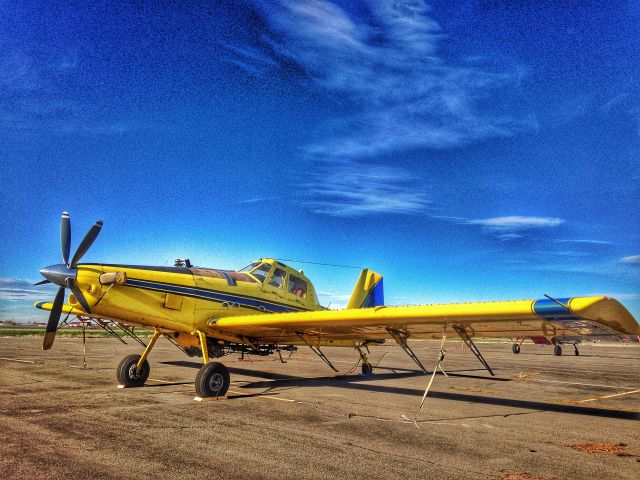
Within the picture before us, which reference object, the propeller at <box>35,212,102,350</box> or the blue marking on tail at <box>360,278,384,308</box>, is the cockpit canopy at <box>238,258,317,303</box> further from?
the propeller at <box>35,212,102,350</box>

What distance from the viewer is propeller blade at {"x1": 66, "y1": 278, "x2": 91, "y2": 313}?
1057 centimetres

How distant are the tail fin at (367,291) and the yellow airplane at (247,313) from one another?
3.46 meters

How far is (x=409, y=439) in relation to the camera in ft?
22.5

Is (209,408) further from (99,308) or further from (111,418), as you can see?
(99,308)

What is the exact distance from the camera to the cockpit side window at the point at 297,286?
1471 cm

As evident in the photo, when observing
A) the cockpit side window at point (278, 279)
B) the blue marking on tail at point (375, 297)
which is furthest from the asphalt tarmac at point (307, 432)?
the blue marking on tail at point (375, 297)

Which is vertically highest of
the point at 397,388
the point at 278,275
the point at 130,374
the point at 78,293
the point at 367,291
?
the point at 278,275

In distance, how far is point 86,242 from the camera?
11.1 m

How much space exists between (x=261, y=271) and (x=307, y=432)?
738 centimetres

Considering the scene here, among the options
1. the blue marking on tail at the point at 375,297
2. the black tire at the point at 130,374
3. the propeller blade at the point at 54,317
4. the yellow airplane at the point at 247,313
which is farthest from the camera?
the blue marking on tail at the point at 375,297

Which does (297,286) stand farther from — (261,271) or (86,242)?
(86,242)

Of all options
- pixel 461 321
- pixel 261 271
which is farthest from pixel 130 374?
pixel 461 321

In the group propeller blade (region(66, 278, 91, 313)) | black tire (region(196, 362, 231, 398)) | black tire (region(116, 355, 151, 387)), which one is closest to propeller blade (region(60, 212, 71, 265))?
propeller blade (region(66, 278, 91, 313))

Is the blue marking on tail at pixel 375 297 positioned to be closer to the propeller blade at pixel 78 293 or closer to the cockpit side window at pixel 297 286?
the cockpit side window at pixel 297 286
